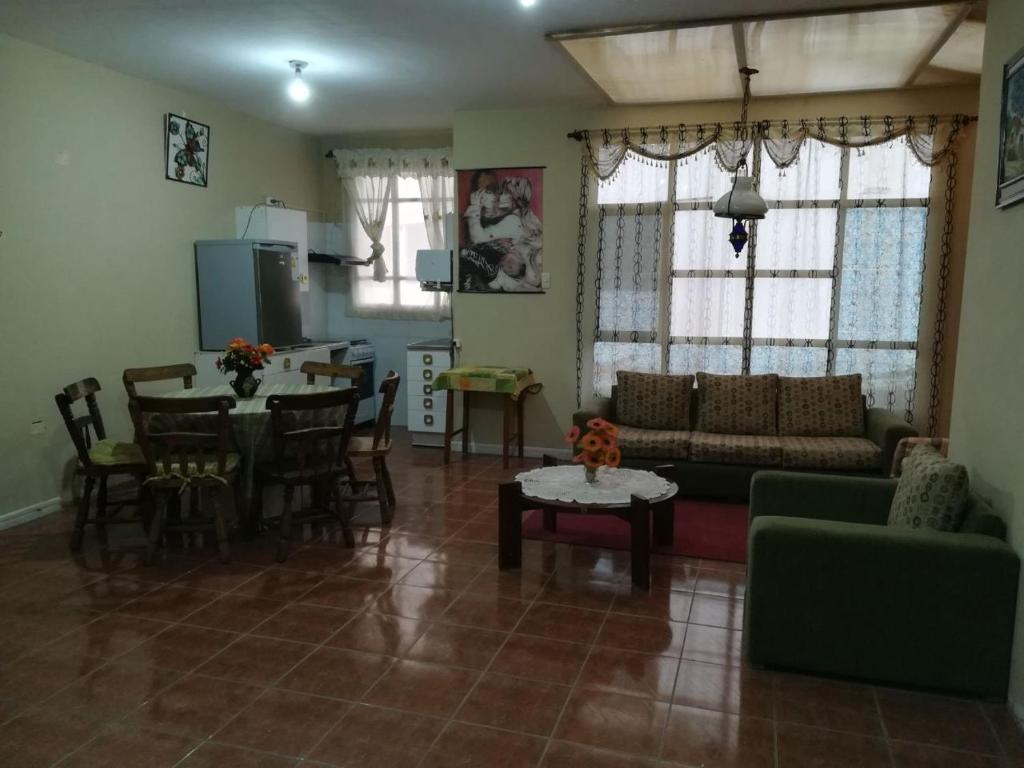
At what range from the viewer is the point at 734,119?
18.7 ft

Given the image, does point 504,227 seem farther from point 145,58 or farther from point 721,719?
point 721,719

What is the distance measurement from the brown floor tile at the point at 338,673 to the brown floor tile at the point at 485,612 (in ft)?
1.47

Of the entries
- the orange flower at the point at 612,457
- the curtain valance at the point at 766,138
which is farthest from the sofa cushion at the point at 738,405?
the orange flower at the point at 612,457

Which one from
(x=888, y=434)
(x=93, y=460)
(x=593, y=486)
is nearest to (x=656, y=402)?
(x=888, y=434)

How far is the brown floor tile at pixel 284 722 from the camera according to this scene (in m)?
2.45

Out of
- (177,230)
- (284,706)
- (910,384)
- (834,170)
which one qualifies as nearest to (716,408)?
(910,384)

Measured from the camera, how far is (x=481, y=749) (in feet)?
7.95

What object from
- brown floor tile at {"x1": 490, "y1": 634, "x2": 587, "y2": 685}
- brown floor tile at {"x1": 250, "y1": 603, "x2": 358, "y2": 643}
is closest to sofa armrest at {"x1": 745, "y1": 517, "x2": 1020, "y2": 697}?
brown floor tile at {"x1": 490, "y1": 634, "x2": 587, "y2": 685}

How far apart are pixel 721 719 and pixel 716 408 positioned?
317 centimetres

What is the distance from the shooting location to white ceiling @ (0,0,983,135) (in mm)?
3900

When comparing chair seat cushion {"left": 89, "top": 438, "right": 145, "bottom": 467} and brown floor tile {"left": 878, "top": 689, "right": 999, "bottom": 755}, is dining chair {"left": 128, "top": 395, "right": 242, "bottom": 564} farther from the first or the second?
brown floor tile {"left": 878, "top": 689, "right": 999, "bottom": 755}

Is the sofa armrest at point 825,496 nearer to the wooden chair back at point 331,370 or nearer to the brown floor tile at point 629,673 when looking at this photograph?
the brown floor tile at point 629,673

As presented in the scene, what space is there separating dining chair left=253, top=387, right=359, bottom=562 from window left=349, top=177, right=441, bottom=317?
10.5 ft

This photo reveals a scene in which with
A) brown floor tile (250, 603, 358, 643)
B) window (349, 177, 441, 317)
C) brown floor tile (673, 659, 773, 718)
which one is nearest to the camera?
brown floor tile (673, 659, 773, 718)
